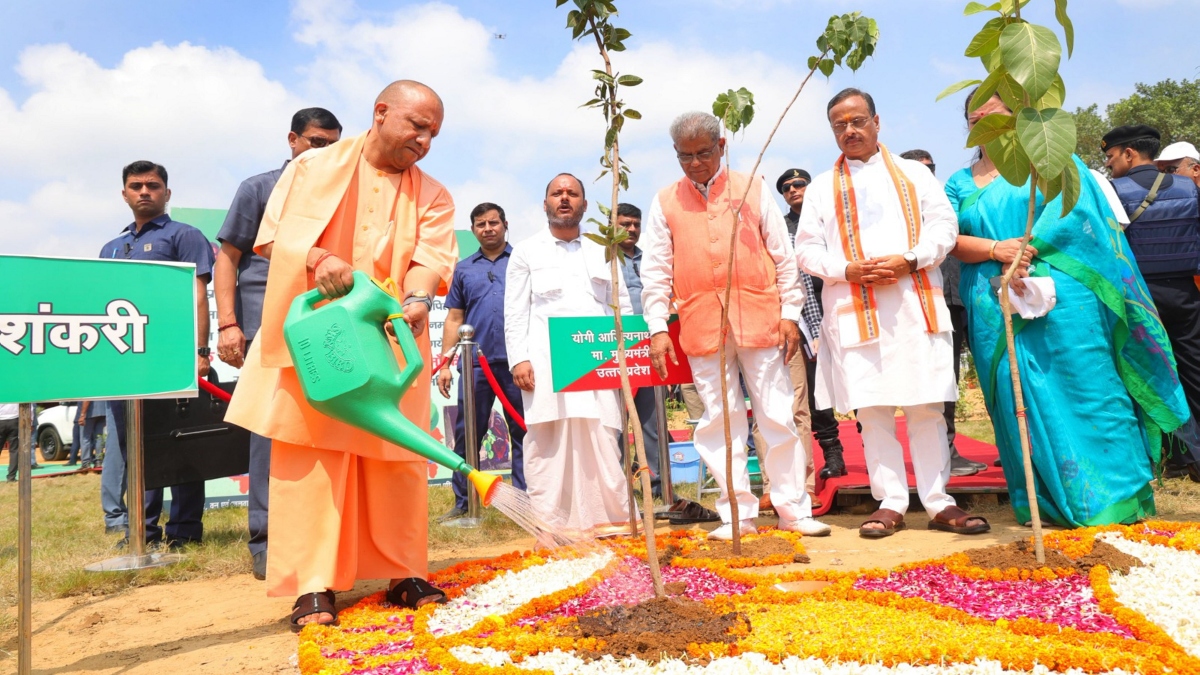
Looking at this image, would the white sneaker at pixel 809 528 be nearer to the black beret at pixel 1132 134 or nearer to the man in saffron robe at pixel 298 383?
the man in saffron robe at pixel 298 383

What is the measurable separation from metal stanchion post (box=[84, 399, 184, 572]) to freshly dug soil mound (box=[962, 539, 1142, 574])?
13.6ft

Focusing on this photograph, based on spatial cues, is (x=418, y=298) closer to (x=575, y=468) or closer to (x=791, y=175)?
(x=575, y=468)

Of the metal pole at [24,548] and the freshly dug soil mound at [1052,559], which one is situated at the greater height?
the metal pole at [24,548]

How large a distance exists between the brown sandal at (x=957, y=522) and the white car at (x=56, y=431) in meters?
16.4

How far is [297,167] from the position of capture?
3.60m

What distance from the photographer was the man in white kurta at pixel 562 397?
5.06 meters

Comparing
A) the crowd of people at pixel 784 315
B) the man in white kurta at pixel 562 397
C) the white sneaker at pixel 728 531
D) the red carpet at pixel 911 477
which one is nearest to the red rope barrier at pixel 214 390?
the crowd of people at pixel 784 315

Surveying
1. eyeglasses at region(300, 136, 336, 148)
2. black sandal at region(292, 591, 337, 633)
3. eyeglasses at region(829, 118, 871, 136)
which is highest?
eyeglasses at region(300, 136, 336, 148)

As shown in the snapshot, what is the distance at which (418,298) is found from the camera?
3545 mm

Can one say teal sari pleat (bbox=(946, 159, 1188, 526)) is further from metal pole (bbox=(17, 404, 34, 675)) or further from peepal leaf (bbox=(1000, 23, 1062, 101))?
metal pole (bbox=(17, 404, 34, 675))

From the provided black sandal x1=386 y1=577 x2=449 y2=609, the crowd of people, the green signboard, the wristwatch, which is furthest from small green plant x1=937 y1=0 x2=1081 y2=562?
the green signboard

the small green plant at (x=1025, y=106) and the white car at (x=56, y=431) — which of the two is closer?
the small green plant at (x=1025, y=106)

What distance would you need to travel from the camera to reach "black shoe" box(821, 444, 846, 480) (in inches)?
244

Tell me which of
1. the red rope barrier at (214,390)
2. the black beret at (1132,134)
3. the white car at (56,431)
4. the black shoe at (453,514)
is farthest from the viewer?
the white car at (56,431)
